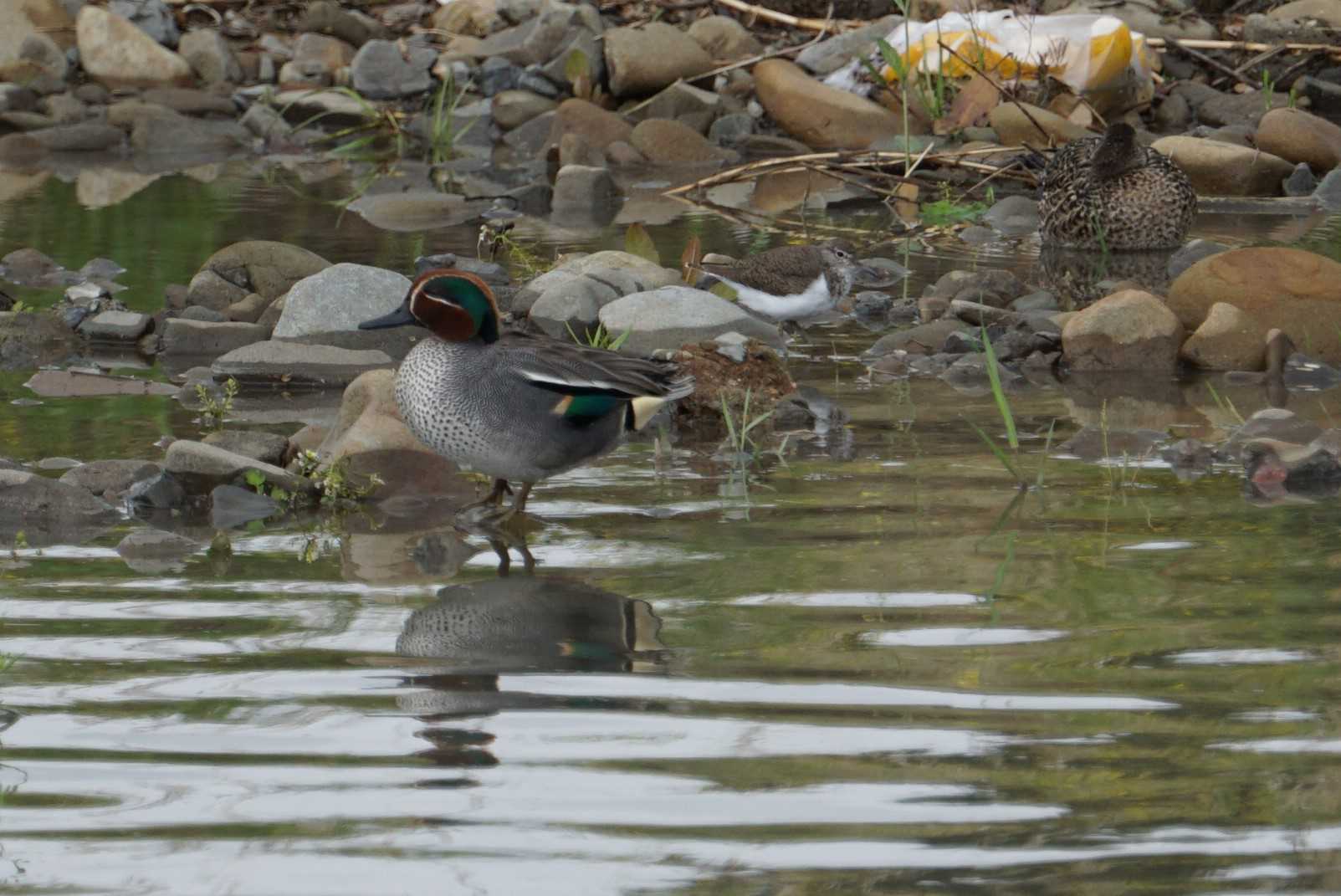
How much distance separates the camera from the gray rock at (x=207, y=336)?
870 centimetres

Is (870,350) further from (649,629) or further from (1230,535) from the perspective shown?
(649,629)

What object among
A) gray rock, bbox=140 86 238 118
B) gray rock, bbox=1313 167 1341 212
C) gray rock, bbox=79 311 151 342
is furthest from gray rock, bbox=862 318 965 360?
gray rock, bbox=140 86 238 118

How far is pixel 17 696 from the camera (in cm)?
419

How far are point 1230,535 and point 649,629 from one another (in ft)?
5.79

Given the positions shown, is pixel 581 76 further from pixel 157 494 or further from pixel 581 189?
pixel 157 494

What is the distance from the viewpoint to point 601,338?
805cm

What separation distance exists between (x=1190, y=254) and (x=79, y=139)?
10.8 metres

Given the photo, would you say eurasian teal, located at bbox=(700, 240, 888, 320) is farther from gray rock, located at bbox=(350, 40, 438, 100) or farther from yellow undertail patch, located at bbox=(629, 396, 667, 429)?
→ gray rock, located at bbox=(350, 40, 438, 100)

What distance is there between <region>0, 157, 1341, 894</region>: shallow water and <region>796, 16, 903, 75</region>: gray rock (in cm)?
1074

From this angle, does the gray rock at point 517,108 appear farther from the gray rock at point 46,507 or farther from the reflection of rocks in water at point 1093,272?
the gray rock at point 46,507

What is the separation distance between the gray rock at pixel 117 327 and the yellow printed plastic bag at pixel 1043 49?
7596 millimetres

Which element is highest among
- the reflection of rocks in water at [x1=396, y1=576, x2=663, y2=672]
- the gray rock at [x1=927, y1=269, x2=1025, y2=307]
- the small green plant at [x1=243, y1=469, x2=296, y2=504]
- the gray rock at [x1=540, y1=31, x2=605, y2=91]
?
the gray rock at [x1=540, y1=31, x2=605, y2=91]

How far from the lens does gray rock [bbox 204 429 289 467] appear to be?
634 cm

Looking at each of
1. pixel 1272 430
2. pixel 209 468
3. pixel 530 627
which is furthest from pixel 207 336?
pixel 1272 430
